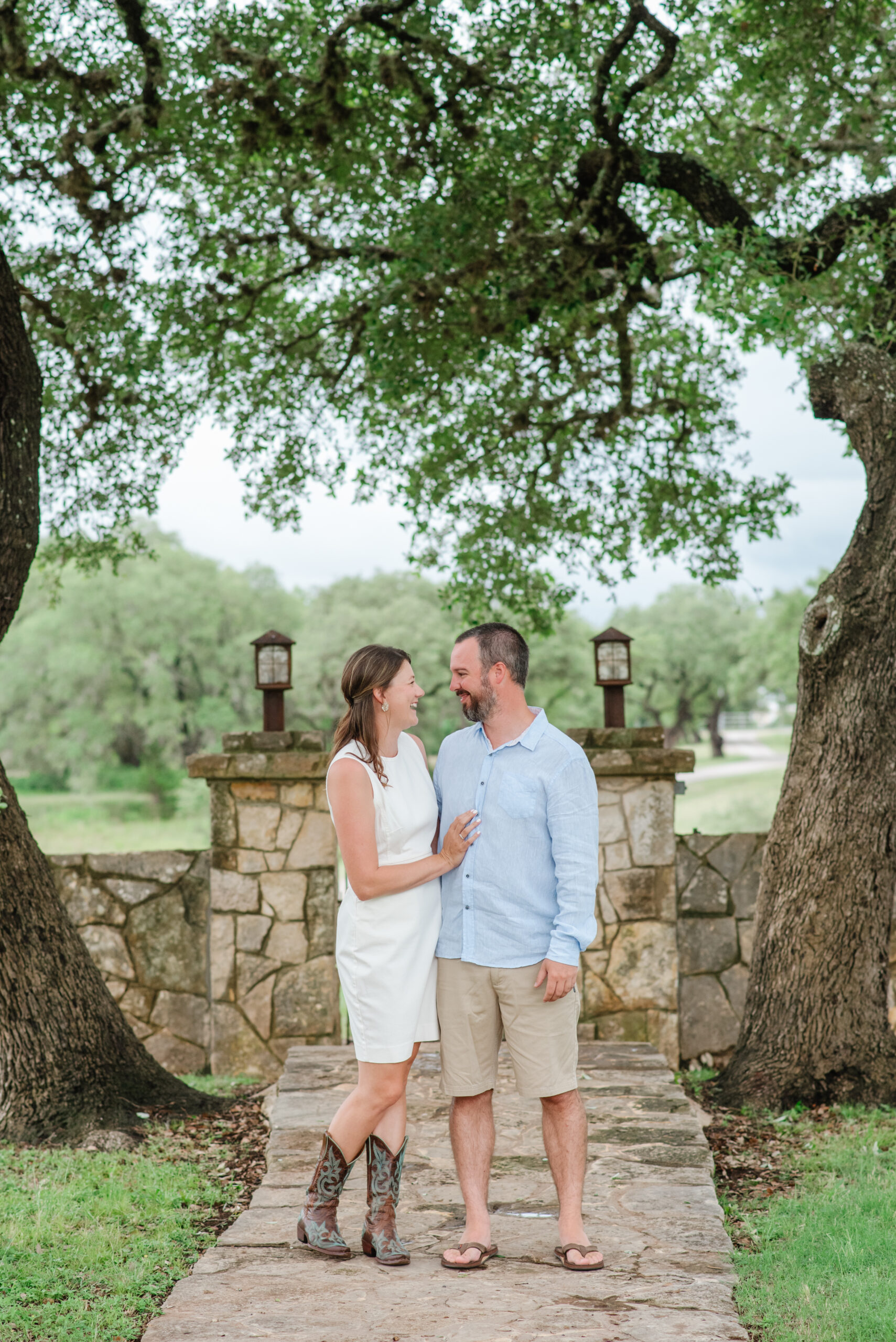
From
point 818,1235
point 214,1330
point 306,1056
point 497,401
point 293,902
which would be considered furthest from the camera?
point 497,401

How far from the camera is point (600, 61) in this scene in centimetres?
634

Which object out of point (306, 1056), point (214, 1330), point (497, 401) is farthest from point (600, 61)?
point (214, 1330)

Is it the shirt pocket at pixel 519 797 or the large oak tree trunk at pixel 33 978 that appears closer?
the shirt pocket at pixel 519 797

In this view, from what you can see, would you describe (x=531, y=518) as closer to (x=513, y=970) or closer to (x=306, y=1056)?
(x=306, y=1056)

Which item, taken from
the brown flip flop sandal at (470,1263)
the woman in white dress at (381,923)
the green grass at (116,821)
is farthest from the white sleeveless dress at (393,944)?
the green grass at (116,821)

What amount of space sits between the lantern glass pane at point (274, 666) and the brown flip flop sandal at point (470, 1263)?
3.72 meters

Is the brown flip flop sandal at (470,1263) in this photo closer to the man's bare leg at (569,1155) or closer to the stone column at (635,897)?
the man's bare leg at (569,1155)

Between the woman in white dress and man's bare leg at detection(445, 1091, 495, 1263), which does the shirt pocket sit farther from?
man's bare leg at detection(445, 1091, 495, 1263)

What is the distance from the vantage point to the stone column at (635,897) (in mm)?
6301

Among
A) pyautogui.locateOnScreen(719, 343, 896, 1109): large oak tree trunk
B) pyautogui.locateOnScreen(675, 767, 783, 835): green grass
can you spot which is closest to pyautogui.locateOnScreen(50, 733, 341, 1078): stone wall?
pyautogui.locateOnScreen(719, 343, 896, 1109): large oak tree trunk

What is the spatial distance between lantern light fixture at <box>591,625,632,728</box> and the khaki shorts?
134 inches

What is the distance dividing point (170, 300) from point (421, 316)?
66.5 inches

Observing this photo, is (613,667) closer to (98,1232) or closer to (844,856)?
(844,856)

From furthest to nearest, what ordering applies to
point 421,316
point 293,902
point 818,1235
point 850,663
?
point 421,316 → point 293,902 → point 850,663 → point 818,1235
